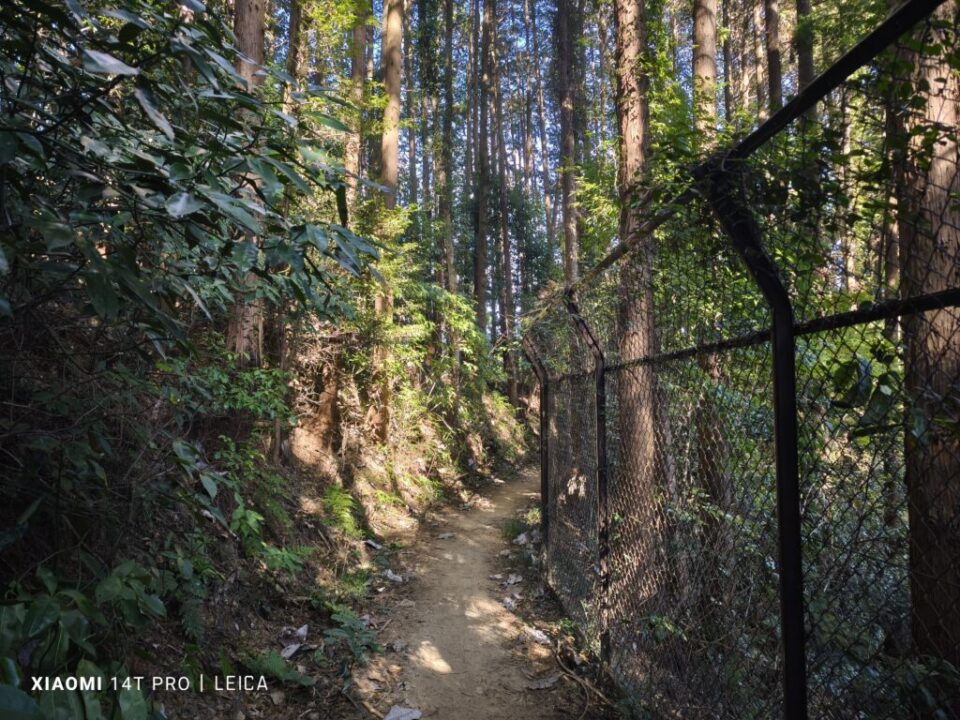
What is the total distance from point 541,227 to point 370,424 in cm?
2137

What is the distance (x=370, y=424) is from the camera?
9836 mm

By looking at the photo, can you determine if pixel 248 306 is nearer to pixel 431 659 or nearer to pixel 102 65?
pixel 431 659

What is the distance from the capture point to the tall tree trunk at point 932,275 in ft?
4.42

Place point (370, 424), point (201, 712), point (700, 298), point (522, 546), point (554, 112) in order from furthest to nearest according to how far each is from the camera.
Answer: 1. point (554, 112)
2. point (370, 424)
3. point (522, 546)
4. point (201, 712)
5. point (700, 298)

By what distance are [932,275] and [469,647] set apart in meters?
4.48

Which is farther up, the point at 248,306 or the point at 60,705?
the point at 248,306

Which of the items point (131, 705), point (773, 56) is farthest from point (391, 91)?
point (131, 705)

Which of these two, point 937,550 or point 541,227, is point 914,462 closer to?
point 937,550

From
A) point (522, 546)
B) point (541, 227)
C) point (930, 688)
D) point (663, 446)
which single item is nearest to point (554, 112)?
point (541, 227)

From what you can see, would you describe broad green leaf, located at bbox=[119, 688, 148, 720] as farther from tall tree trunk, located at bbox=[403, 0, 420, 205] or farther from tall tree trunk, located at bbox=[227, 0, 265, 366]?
tall tree trunk, located at bbox=[403, 0, 420, 205]

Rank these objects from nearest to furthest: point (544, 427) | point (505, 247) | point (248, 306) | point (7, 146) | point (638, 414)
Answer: point (7, 146), point (638, 414), point (248, 306), point (544, 427), point (505, 247)

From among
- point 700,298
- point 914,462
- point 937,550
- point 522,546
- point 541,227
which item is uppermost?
point 541,227

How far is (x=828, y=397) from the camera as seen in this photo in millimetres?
1706

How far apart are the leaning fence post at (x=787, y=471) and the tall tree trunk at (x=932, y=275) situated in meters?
0.30
